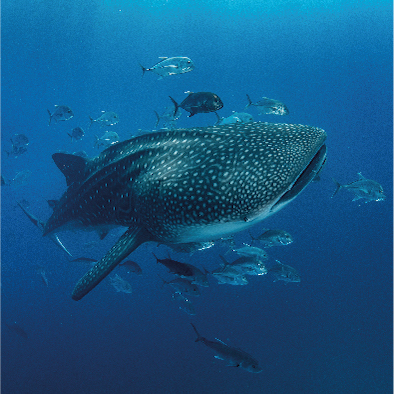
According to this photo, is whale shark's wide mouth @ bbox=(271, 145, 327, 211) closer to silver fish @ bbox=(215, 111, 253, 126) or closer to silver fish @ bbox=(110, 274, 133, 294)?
silver fish @ bbox=(215, 111, 253, 126)

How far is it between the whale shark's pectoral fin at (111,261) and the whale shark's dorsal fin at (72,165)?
188 cm

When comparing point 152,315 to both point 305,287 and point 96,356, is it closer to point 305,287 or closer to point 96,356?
point 96,356

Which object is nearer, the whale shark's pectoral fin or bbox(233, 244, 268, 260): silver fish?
the whale shark's pectoral fin

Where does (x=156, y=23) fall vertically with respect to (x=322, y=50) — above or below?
above

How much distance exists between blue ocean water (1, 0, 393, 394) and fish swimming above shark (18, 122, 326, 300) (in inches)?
209

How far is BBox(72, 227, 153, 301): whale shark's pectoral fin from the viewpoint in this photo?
9.71ft

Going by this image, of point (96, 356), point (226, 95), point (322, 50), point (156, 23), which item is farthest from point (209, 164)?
point (156, 23)

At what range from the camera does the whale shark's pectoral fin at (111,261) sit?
9.71ft

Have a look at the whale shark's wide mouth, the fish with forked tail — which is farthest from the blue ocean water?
the whale shark's wide mouth

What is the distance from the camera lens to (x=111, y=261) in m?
3.04

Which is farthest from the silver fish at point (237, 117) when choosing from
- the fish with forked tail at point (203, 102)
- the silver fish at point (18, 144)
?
the silver fish at point (18, 144)

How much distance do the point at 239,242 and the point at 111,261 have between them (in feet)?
45.3

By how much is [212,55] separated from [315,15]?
29.0 feet

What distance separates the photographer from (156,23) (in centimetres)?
2603
